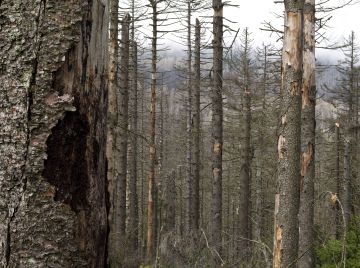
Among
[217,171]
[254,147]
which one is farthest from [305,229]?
[254,147]

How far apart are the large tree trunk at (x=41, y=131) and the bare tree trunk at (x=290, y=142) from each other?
458 centimetres

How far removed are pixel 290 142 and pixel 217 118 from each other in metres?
6.63

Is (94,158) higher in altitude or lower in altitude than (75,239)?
higher

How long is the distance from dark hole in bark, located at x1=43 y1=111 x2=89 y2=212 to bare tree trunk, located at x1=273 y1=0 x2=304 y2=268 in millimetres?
4541

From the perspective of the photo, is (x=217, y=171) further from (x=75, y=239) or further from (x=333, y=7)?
(x=75, y=239)

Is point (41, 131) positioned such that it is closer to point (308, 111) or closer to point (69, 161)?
point (69, 161)

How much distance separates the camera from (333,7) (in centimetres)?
859

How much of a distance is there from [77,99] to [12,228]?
435mm

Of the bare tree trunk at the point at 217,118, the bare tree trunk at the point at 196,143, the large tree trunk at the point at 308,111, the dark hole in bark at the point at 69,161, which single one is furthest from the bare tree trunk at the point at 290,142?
the bare tree trunk at the point at 196,143

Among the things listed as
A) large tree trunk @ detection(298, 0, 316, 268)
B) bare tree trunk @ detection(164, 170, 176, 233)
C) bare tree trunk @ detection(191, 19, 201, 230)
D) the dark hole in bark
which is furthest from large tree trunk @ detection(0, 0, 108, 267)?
bare tree trunk @ detection(164, 170, 176, 233)

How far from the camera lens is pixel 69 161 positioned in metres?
1.33

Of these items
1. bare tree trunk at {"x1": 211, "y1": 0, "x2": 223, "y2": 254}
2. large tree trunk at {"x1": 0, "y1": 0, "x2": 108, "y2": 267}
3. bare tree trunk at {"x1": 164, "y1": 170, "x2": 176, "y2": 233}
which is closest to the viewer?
large tree trunk at {"x1": 0, "y1": 0, "x2": 108, "y2": 267}

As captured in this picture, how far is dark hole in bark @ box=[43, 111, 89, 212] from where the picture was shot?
1296 millimetres

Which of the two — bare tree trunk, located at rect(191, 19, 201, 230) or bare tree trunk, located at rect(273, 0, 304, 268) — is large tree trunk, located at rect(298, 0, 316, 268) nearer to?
bare tree trunk, located at rect(273, 0, 304, 268)
